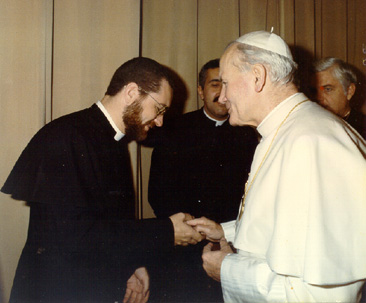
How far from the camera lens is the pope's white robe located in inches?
52.1

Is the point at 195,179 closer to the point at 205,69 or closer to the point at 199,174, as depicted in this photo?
the point at 199,174

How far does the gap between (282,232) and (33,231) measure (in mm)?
1444

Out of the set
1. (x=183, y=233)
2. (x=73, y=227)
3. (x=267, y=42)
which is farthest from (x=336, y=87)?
(x=73, y=227)

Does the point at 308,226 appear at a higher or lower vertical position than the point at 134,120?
lower

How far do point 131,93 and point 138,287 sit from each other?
134 centimetres

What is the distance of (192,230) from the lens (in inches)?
86.4

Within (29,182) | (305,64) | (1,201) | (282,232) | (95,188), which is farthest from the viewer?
(305,64)

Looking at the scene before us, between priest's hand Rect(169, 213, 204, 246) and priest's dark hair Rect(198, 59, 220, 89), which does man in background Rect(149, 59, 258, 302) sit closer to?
priest's dark hair Rect(198, 59, 220, 89)

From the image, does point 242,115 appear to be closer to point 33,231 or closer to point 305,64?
point 33,231

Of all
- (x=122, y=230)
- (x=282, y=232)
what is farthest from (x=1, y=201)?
(x=282, y=232)

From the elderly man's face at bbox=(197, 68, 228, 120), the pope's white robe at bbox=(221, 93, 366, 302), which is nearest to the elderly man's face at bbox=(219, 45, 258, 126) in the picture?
the pope's white robe at bbox=(221, 93, 366, 302)

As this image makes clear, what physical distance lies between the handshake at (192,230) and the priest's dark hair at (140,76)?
909 millimetres

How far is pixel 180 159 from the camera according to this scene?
3.16 m

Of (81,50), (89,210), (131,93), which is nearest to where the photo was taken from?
(89,210)
